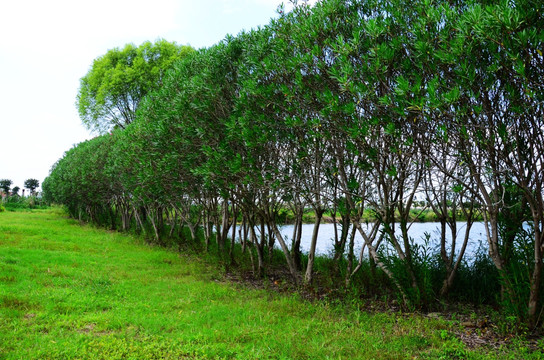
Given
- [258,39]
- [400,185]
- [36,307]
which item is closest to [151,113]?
[258,39]

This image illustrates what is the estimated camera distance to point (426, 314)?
701cm

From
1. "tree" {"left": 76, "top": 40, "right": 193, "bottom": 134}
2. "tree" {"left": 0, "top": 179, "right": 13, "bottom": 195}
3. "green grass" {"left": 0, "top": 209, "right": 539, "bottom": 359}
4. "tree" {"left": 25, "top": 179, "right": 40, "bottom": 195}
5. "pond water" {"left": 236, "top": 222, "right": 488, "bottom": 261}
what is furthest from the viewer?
"tree" {"left": 25, "top": 179, "right": 40, "bottom": 195}

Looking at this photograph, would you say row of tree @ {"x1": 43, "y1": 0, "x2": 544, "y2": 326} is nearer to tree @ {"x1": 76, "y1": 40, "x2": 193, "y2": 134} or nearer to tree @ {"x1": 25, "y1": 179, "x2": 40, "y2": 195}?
tree @ {"x1": 76, "y1": 40, "x2": 193, "y2": 134}

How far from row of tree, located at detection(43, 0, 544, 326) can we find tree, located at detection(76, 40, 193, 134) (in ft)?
68.2

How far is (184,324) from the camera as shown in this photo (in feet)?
21.5

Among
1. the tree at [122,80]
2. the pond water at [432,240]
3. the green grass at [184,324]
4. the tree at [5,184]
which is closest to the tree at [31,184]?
the tree at [5,184]

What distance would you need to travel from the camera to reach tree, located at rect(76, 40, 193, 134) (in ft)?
99.1

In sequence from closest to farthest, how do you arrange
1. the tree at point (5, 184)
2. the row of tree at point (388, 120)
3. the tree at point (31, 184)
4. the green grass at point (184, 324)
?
the row of tree at point (388, 120)
the green grass at point (184, 324)
the tree at point (5, 184)
the tree at point (31, 184)

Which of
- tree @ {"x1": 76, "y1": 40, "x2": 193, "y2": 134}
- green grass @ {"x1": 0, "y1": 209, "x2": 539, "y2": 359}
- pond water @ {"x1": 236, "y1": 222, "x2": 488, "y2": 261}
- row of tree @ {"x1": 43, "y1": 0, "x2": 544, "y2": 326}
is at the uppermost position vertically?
tree @ {"x1": 76, "y1": 40, "x2": 193, "y2": 134}

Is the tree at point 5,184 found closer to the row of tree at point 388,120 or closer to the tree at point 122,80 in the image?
the tree at point 122,80

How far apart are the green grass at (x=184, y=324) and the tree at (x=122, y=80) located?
2227 cm

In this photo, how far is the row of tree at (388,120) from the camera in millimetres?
5141

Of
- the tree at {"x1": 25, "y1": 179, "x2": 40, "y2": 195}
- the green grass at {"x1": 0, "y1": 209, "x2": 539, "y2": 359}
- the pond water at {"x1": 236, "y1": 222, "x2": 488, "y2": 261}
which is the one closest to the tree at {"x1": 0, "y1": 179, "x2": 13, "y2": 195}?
the tree at {"x1": 25, "y1": 179, "x2": 40, "y2": 195}

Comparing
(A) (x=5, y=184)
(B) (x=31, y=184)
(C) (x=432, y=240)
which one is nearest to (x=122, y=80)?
(C) (x=432, y=240)
